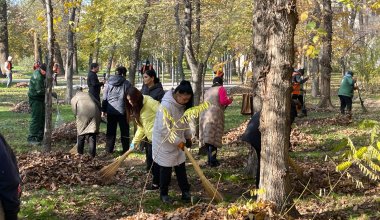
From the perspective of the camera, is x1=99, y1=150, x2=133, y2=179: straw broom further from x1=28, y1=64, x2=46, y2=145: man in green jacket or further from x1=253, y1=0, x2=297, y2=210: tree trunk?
x1=28, y1=64, x2=46, y2=145: man in green jacket

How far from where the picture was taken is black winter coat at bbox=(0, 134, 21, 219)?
147 inches

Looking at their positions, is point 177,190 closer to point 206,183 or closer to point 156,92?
point 206,183

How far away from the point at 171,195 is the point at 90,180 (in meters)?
1.47

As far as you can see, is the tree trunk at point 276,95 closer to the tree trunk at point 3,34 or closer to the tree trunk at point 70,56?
the tree trunk at point 70,56

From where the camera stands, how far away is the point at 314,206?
274 inches

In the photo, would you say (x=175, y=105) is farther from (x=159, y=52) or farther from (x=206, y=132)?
(x=159, y=52)

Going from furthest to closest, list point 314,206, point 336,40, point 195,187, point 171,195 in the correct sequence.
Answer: point 336,40 < point 195,187 < point 171,195 < point 314,206

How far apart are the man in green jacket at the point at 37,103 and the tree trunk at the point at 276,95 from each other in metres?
7.64

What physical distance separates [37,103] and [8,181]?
8881 millimetres

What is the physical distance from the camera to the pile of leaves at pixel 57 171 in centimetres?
826

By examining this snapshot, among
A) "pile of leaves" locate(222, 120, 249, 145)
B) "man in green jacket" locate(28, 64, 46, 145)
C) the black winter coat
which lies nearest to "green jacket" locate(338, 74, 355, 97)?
"pile of leaves" locate(222, 120, 249, 145)

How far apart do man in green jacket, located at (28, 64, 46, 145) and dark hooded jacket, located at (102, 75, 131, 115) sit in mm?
1937

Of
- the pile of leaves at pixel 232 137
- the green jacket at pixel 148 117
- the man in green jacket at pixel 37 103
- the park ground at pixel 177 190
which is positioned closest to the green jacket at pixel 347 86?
the pile of leaves at pixel 232 137

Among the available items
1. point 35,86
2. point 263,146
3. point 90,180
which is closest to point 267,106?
point 263,146
